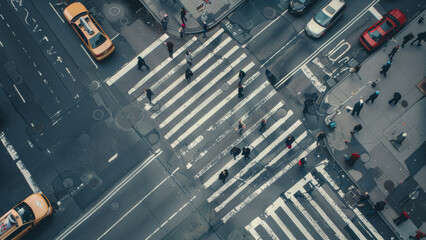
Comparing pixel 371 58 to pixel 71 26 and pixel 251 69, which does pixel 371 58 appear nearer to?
pixel 251 69

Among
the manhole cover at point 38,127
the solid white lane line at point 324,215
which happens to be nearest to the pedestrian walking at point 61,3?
the manhole cover at point 38,127

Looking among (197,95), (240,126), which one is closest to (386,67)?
(240,126)

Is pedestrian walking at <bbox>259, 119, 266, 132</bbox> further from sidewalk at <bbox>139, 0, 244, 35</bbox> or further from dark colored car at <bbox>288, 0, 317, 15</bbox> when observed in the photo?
dark colored car at <bbox>288, 0, 317, 15</bbox>

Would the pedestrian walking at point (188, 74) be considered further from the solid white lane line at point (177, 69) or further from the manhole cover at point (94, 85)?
the manhole cover at point (94, 85)

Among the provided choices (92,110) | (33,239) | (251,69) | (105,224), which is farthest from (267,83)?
(33,239)

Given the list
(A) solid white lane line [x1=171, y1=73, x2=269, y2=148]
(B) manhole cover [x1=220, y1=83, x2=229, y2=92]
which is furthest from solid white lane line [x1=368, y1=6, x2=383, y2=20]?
(B) manhole cover [x1=220, y1=83, x2=229, y2=92]

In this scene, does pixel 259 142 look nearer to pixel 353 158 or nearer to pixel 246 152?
pixel 246 152
